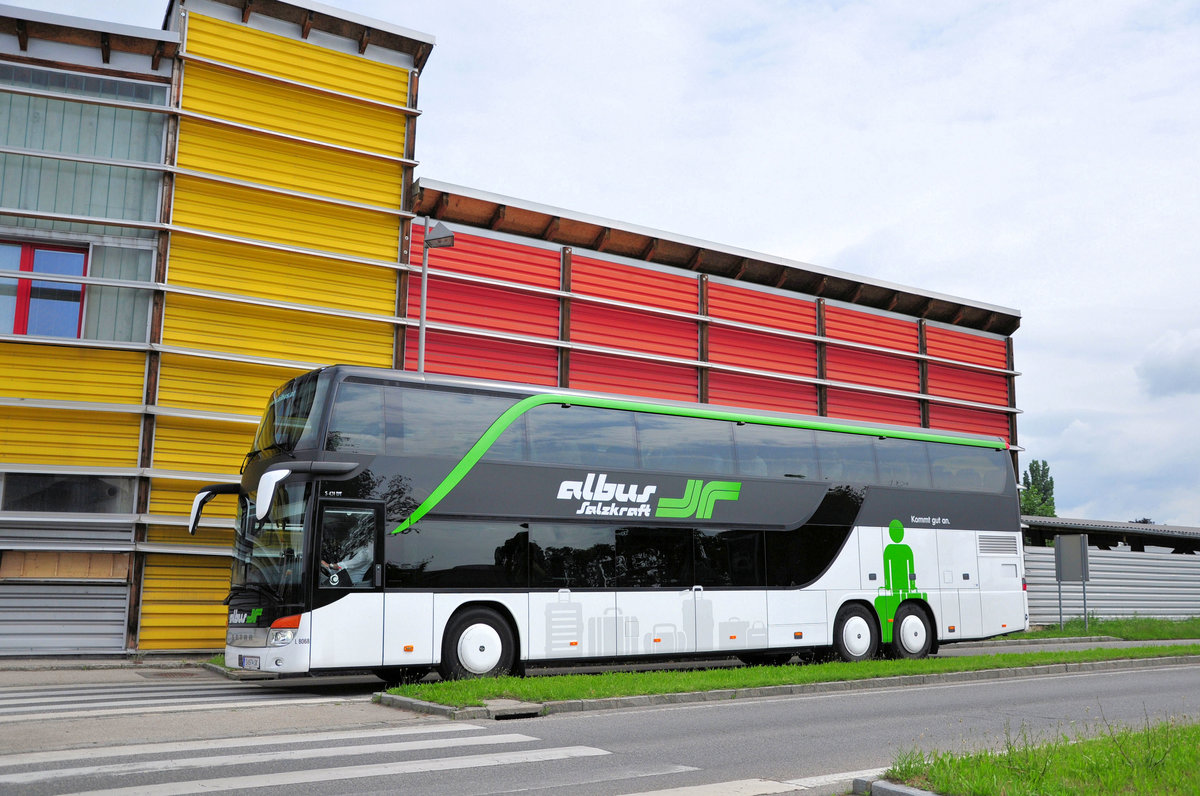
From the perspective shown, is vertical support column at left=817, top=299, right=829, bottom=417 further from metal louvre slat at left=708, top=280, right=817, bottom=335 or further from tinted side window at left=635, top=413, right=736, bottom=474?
tinted side window at left=635, top=413, right=736, bottom=474

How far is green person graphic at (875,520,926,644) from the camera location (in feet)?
61.9

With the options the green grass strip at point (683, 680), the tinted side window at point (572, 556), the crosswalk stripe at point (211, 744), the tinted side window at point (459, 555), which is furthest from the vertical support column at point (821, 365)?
the crosswalk stripe at point (211, 744)

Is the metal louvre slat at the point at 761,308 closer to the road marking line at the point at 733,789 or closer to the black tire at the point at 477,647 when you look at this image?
the black tire at the point at 477,647

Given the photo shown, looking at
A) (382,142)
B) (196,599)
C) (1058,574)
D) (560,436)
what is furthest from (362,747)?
(1058,574)

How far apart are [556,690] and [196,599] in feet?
34.1

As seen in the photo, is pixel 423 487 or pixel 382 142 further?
pixel 382 142

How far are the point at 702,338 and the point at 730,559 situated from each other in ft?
36.1

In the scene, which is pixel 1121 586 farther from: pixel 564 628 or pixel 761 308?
pixel 564 628

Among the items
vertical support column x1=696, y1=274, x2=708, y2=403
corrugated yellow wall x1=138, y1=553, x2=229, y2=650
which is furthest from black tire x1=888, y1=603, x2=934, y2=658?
corrugated yellow wall x1=138, y1=553, x2=229, y2=650

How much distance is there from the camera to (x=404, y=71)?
23031mm

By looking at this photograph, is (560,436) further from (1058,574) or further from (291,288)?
(1058,574)

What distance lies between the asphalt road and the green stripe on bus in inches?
117

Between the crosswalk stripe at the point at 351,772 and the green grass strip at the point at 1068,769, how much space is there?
9.47 feet

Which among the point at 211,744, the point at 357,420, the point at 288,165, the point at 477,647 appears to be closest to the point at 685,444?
the point at 477,647
